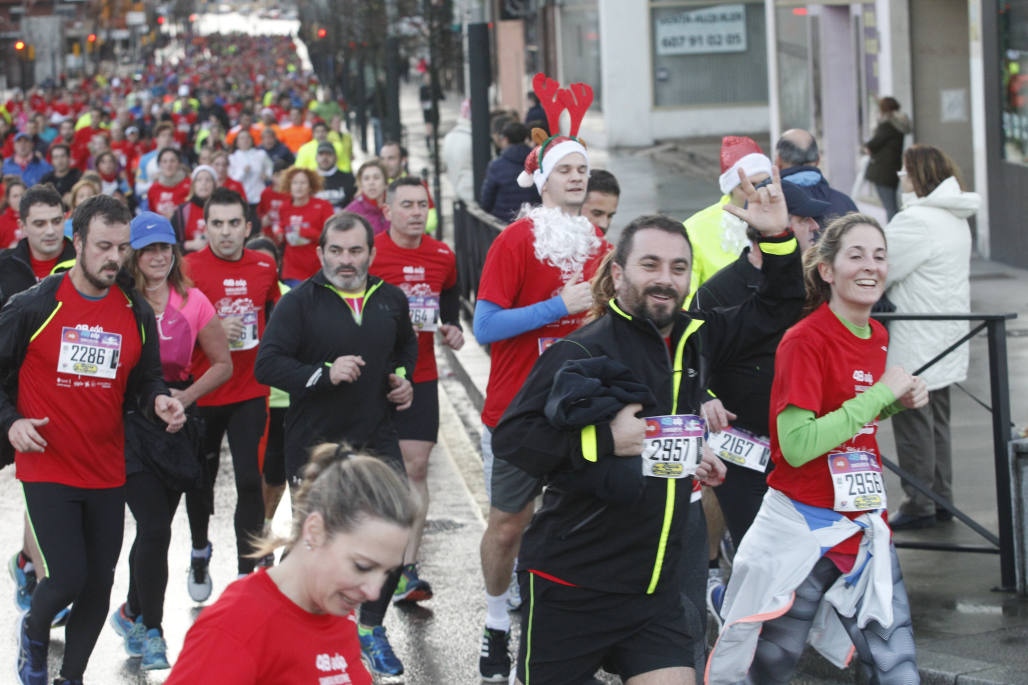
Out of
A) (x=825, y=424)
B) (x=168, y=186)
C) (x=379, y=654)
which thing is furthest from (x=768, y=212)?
(x=168, y=186)

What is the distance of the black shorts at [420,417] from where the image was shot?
25.0 ft

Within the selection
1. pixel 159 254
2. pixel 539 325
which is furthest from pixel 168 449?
pixel 539 325

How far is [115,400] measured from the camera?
600cm

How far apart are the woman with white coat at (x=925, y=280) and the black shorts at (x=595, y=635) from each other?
142 inches

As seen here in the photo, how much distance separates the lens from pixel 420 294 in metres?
8.10

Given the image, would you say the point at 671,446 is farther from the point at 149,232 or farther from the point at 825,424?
the point at 149,232

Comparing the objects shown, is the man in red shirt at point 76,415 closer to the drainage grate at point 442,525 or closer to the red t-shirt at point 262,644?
the red t-shirt at point 262,644

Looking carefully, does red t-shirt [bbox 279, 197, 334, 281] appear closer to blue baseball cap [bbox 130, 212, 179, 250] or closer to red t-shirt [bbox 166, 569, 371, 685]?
blue baseball cap [bbox 130, 212, 179, 250]

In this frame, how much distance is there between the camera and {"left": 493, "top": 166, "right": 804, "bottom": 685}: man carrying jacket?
4.45 metres

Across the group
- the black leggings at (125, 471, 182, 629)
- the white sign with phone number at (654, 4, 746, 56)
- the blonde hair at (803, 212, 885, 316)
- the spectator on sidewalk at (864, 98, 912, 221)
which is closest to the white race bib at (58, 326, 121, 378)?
the black leggings at (125, 471, 182, 629)

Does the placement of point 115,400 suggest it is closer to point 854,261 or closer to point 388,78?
point 854,261

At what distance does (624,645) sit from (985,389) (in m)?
7.19

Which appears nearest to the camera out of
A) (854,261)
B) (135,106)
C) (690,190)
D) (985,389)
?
(854,261)

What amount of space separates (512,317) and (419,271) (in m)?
2.00
